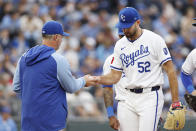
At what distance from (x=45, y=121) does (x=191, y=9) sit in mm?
11451

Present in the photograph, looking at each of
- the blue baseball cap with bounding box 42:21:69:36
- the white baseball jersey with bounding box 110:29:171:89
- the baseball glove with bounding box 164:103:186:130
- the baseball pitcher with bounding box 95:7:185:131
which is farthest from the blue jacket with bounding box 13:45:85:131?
the baseball glove with bounding box 164:103:186:130

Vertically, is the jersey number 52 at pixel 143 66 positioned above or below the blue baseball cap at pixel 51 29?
below

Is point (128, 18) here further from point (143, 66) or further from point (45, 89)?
point (45, 89)

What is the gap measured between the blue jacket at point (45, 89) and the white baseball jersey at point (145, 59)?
93 cm

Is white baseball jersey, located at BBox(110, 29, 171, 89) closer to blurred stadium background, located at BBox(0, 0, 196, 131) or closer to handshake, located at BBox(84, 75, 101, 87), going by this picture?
handshake, located at BBox(84, 75, 101, 87)

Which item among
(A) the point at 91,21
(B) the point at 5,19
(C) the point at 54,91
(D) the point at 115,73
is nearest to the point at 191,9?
(A) the point at 91,21

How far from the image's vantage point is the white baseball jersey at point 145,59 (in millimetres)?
6137

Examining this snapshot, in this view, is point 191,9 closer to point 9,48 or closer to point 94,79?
point 9,48

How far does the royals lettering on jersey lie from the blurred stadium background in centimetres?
428

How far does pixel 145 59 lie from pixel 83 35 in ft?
26.3

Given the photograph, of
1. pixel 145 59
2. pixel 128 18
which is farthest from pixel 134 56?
pixel 128 18

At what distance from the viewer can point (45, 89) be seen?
5602mm

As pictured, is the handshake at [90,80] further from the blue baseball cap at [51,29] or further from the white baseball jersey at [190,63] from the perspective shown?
the white baseball jersey at [190,63]

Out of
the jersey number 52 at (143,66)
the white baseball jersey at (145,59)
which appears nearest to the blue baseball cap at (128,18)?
the white baseball jersey at (145,59)
